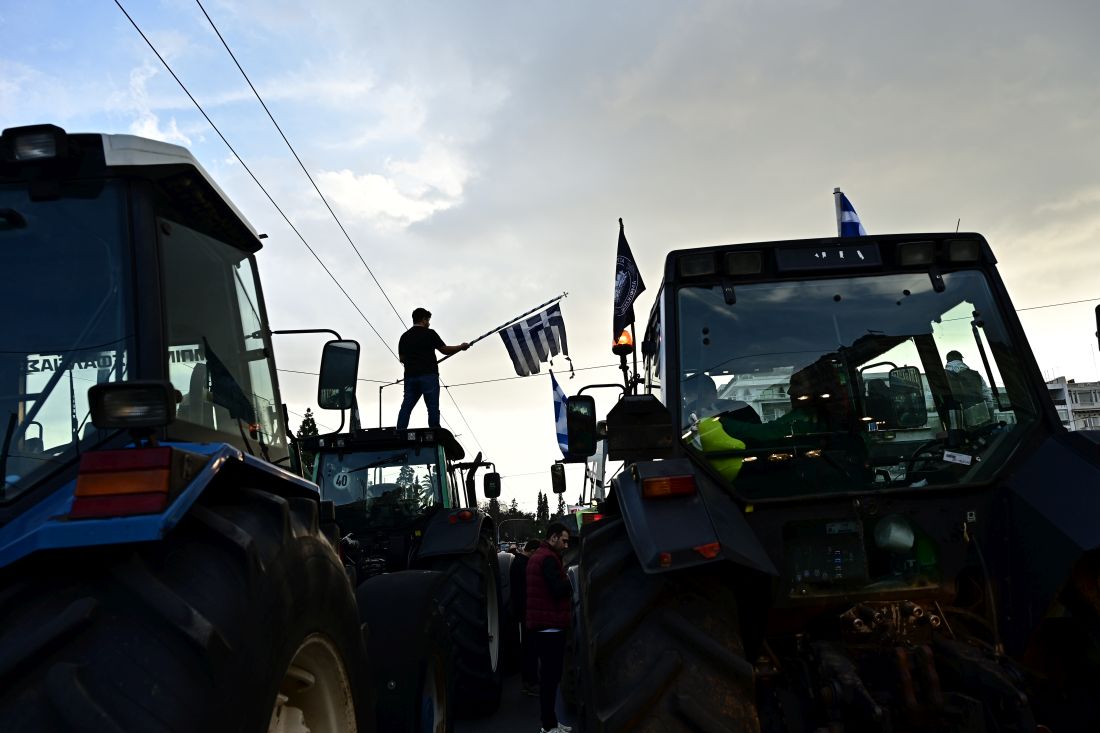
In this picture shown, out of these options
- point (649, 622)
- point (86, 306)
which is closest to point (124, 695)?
point (86, 306)

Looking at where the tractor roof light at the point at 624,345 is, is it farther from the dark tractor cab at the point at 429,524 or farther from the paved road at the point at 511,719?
the paved road at the point at 511,719

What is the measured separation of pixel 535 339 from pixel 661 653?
13.8 metres

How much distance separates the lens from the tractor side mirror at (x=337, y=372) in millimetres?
3561

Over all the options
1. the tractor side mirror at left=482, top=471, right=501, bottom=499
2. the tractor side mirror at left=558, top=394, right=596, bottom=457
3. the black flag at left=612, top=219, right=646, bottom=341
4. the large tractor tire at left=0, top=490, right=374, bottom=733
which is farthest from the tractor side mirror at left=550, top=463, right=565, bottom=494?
the large tractor tire at left=0, top=490, right=374, bottom=733

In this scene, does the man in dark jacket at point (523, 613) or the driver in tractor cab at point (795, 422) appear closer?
the driver in tractor cab at point (795, 422)

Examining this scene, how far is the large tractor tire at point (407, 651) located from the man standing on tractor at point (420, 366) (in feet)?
19.8

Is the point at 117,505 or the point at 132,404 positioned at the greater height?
the point at 132,404

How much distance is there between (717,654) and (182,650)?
179 centimetres

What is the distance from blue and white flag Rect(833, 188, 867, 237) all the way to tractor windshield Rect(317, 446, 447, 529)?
241 inches

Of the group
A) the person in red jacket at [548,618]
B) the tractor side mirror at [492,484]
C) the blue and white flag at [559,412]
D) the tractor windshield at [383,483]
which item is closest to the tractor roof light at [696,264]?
the person in red jacket at [548,618]

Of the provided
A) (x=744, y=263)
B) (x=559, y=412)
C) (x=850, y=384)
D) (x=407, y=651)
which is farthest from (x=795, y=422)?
(x=559, y=412)

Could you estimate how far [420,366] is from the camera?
1092 cm

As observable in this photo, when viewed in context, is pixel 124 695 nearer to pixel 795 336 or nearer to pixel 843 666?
pixel 843 666

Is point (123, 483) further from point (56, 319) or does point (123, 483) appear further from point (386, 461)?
point (386, 461)
